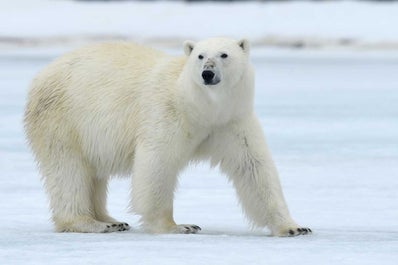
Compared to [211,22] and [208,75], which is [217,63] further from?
[211,22]

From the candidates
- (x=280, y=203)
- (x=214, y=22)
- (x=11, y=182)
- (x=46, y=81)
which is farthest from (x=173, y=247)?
(x=214, y=22)

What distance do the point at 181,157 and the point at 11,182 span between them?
1.93 meters

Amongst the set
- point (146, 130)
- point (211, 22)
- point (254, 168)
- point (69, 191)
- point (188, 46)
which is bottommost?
point (69, 191)

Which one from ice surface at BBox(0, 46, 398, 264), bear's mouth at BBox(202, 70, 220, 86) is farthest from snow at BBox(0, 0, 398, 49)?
bear's mouth at BBox(202, 70, 220, 86)

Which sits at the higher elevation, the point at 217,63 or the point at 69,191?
the point at 217,63

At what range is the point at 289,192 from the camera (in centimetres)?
555

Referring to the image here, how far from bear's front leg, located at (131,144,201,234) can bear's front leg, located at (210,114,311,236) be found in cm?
21

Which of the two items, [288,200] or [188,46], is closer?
[188,46]

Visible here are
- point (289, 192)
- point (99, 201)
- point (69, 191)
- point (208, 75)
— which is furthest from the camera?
point (289, 192)

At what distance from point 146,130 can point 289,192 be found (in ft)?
5.05

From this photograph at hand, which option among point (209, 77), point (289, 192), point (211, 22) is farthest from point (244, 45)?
point (211, 22)

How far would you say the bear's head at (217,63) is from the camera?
3.99m

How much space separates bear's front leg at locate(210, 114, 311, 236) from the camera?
13.8 ft

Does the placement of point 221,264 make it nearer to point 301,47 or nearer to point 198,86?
point 198,86
